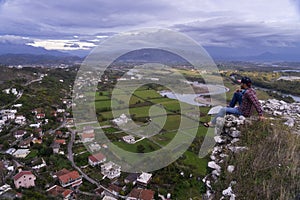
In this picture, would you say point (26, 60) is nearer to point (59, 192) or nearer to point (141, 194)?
point (59, 192)

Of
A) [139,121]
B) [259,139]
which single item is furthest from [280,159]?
[139,121]

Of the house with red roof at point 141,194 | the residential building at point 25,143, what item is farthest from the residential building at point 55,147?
the house with red roof at point 141,194

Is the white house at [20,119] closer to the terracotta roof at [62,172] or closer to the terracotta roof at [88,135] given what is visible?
the terracotta roof at [88,135]

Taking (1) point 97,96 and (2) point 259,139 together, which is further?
(1) point 97,96

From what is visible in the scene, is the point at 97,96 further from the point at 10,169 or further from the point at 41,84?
the point at 10,169

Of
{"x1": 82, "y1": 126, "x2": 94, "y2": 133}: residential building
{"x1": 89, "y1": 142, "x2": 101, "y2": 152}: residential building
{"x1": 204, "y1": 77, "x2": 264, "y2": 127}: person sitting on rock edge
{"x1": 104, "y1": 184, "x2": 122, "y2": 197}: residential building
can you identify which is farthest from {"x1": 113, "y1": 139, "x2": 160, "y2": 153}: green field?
{"x1": 204, "y1": 77, "x2": 264, "y2": 127}: person sitting on rock edge

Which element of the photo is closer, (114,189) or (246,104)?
(246,104)

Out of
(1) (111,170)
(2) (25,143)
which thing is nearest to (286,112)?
(1) (111,170)
